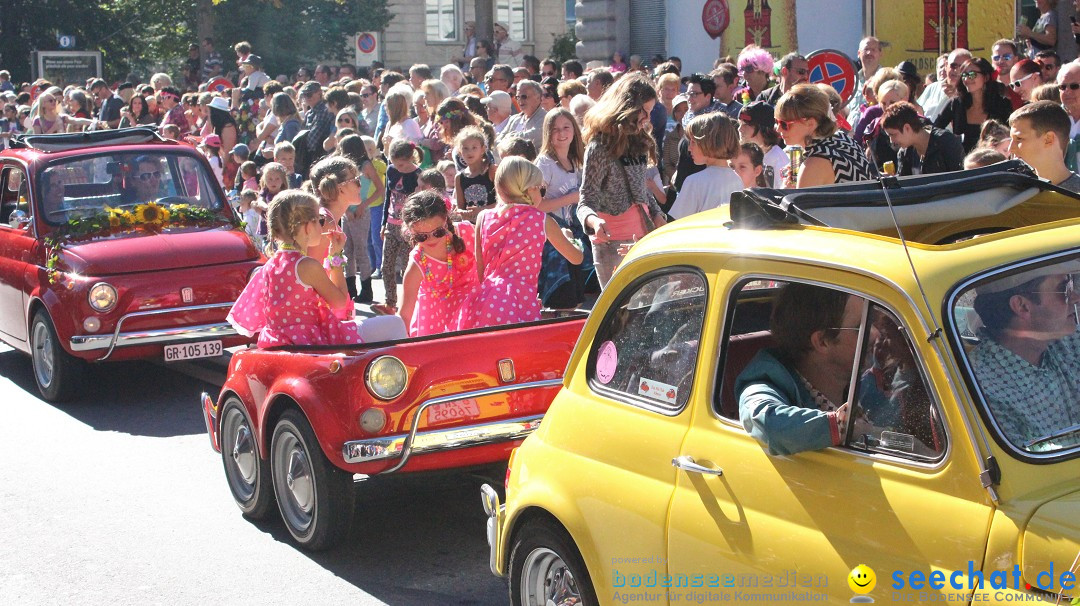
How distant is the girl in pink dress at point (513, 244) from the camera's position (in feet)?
22.0

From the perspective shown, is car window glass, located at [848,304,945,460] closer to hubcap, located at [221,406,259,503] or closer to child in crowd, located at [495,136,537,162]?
hubcap, located at [221,406,259,503]

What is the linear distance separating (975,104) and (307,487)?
7.45m

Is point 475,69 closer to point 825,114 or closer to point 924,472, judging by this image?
point 825,114

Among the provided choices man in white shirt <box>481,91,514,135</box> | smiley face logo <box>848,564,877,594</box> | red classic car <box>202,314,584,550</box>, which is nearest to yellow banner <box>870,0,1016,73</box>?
man in white shirt <box>481,91,514,135</box>

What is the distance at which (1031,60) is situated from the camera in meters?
11.2

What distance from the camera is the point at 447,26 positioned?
165 feet

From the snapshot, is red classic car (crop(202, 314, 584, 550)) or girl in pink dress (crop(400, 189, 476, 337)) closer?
red classic car (crop(202, 314, 584, 550))

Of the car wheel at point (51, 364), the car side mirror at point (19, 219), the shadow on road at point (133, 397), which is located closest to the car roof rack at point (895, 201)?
the shadow on road at point (133, 397)

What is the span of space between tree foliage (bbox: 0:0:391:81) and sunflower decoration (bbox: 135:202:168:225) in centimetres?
3165

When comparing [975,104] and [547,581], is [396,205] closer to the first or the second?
[975,104]

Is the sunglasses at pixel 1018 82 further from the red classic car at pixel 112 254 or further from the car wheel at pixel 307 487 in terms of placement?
the car wheel at pixel 307 487

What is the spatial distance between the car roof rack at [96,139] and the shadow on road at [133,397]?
1.91 meters

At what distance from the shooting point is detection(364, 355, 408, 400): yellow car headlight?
5523mm

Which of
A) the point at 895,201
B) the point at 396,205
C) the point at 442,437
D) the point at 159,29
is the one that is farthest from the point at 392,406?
the point at 159,29
